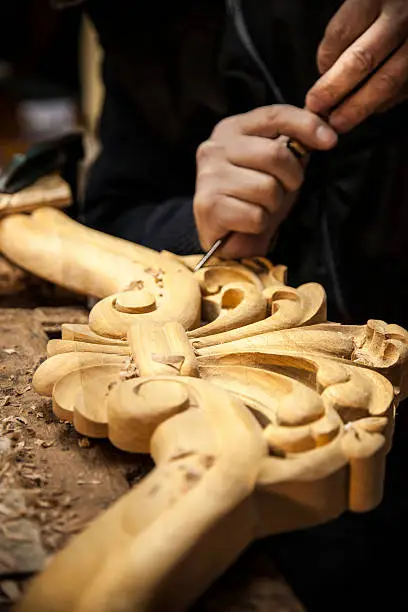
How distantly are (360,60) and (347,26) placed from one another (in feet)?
0.19

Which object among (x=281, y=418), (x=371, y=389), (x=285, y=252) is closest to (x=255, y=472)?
(x=281, y=418)

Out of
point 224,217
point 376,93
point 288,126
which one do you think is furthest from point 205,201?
point 376,93

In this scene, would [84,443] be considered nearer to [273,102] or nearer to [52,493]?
[52,493]

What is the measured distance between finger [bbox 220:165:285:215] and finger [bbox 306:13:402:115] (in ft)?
0.40

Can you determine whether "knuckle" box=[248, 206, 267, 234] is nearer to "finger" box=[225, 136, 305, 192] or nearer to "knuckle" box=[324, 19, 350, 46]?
"finger" box=[225, 136, 305, 192]

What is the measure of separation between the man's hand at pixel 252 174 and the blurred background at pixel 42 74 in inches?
61.3

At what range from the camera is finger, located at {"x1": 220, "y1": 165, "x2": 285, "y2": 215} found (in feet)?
3.12

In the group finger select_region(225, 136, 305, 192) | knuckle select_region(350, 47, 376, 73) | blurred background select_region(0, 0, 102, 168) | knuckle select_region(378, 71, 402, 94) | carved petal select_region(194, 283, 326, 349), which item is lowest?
blurred background select_region(0, 0, 102, 168)

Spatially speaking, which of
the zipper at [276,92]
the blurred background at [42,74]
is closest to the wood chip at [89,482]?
the zipper at [276,92]

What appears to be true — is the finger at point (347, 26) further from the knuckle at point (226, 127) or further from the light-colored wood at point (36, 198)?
the light-colored wood at point (36, 198)

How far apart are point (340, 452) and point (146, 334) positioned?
24cm

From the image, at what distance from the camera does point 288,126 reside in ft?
3.08

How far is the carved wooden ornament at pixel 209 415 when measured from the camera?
47 centimetres

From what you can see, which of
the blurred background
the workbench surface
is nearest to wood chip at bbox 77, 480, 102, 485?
the workbench surface
